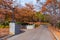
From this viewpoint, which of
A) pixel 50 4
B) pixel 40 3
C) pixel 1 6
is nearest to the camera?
pixel 1 6

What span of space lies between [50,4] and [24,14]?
344 inches

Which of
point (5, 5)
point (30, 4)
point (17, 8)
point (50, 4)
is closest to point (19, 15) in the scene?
point (17, 8)

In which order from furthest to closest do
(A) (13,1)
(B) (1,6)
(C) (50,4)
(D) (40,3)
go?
1. (D) (40,3)
2. (C) (50,4)
3. (A) (13,1)
4. (B) (1,6)

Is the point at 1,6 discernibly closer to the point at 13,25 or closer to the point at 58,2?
the point at 58,2

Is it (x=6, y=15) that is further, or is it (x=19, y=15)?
(x=19, y=15)

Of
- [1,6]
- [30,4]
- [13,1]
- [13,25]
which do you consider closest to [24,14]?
[13,1]

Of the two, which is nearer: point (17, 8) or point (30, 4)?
point (17, 8)

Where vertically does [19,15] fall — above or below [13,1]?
below

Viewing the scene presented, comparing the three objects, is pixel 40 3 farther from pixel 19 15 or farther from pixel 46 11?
pixel 19 15

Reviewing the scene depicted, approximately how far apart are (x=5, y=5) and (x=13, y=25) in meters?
23.4

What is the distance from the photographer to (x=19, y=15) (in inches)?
2124

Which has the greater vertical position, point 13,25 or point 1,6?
point 1,6

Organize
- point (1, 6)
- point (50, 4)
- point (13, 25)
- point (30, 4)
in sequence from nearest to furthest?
point (13, 25), point (1, 6), point (50, 4), point (30, 4)

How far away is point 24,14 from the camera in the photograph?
57.3 metres
